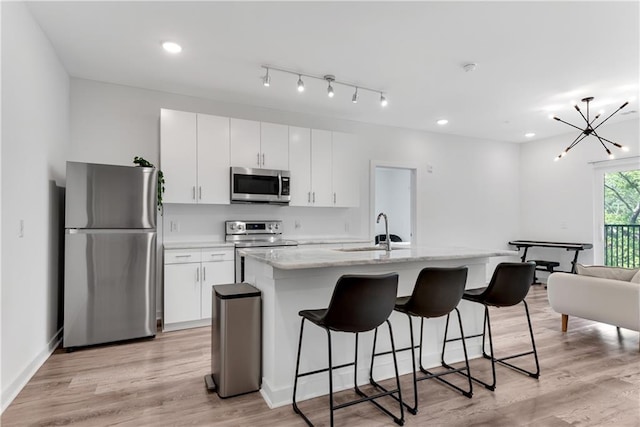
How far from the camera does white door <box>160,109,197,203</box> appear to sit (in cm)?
401

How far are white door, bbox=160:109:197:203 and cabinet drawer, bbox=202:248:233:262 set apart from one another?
62 centimetres

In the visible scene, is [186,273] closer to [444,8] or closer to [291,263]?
[291,263]

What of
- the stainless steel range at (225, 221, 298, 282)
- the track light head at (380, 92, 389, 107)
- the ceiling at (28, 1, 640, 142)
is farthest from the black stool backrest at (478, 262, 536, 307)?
the stainless steel range at (225, 221, 298, 282)

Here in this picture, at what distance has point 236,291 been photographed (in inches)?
99.0

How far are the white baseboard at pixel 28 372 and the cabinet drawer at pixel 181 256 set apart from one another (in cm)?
114

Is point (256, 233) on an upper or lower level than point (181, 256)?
upper

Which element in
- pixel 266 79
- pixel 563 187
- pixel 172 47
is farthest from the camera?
pixel 563 187

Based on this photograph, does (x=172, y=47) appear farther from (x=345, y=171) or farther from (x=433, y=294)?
(x=433, y=294)

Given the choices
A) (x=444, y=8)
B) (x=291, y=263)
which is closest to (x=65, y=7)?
(x=291, y=263)

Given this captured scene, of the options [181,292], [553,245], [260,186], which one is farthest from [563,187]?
[181,292]

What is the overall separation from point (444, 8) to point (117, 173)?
3.09m

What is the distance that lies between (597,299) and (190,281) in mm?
4051

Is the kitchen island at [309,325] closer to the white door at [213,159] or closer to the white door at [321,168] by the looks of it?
the white door at [213,159]

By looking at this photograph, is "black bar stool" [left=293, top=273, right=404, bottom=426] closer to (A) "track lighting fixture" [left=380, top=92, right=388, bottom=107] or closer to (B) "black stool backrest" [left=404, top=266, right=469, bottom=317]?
(B) "black stool backrest" [left=404, top=266, right=469, bottom=317]
